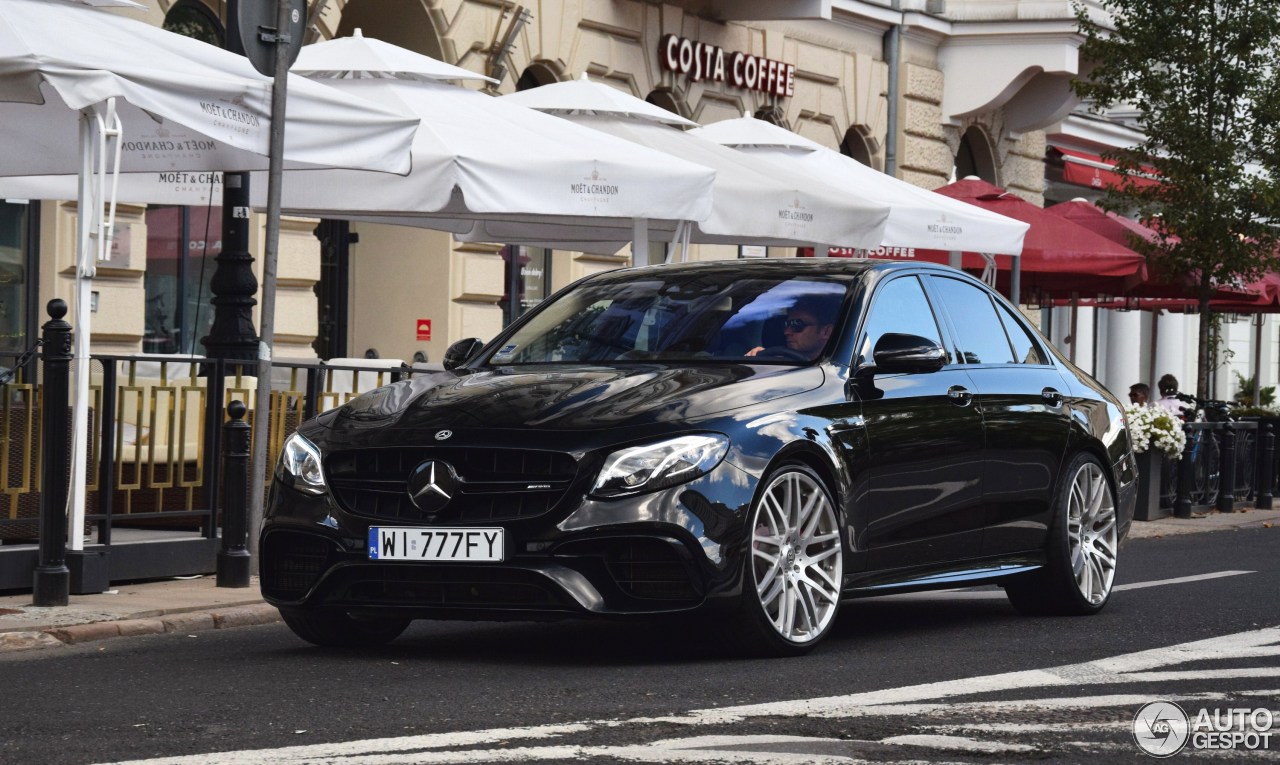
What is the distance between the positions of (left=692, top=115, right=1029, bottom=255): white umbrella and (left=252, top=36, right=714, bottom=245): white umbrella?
10.7ft

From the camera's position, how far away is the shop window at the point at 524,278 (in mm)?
21938

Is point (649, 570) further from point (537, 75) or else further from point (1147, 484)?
point (537, 75)

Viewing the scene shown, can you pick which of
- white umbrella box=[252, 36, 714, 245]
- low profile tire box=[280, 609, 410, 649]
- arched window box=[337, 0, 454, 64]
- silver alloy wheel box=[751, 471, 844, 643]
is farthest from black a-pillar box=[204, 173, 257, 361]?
arched window box=[337, 0, 454, 64]

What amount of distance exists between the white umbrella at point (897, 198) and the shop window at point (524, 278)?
4.64 meters

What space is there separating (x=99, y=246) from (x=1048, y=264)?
12.6 meters

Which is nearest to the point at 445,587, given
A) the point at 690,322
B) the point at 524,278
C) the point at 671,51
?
the point at 690,322

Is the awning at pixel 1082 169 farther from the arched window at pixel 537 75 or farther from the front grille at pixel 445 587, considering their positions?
the front grille at pixel 445 587

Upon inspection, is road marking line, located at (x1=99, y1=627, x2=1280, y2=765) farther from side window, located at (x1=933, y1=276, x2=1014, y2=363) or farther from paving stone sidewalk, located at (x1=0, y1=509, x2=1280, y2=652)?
paving stone sidewalk, located at (x1=0, y1=509, x2=1280, y2=652)

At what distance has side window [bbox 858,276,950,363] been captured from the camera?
8.57 meters

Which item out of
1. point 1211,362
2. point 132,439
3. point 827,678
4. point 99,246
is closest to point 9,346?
point 132,439

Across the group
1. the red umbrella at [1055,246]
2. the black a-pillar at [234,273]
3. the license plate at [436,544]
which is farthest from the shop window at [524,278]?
the license plate at [436,544]

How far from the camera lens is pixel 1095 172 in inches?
1357

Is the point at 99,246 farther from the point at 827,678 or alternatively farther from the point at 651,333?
the point at 827,678

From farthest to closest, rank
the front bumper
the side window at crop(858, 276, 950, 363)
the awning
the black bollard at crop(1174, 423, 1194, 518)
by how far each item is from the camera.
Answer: the awning → the black bollard at crop(1174, 423, 1194, 518) → the side window at crop(858, 276, 950, 363) → the front bumper
